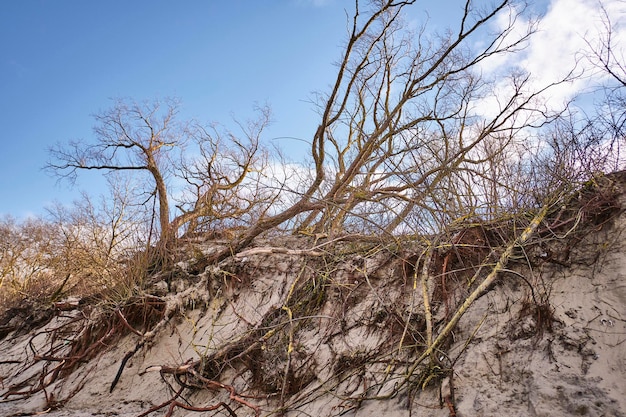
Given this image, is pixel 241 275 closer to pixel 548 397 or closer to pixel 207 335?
pixel 207 335

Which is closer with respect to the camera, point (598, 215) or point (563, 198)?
point (598, 215)

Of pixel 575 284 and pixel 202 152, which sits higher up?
pixel 202 152

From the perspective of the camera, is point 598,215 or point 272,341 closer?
point 598,215

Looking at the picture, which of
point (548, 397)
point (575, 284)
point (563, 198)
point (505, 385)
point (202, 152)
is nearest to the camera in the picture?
point (548, 397)

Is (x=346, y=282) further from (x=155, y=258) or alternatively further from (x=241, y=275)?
(x=155, y=258)

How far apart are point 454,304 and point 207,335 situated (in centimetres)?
332

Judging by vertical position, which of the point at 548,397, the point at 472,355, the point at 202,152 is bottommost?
the point at 548,397

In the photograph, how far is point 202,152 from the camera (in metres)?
12.0

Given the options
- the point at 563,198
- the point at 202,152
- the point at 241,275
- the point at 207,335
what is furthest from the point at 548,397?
the point at 202,152

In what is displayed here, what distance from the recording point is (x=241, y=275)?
5.97m

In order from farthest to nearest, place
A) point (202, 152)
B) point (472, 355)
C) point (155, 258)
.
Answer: point (202, 152), point (155, 258), point (472, 355)

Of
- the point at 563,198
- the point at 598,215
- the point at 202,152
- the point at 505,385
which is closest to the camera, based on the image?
the point at 505,385

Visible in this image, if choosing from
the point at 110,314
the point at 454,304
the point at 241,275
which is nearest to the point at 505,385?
the point at 454,304

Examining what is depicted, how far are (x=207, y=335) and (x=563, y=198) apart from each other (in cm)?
453
